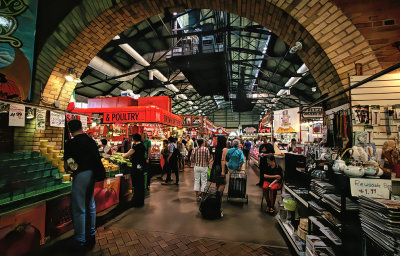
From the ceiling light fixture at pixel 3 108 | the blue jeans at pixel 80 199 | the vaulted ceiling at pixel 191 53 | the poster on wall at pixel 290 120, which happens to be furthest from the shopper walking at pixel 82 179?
the poster on wall at pixel 290 120

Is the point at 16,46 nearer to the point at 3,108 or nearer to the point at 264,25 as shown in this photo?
the point at 3,108

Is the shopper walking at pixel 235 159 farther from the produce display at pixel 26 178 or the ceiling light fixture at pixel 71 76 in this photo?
the ceiling light fixture at pixel 71 76

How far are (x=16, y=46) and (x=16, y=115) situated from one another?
143 centimetres

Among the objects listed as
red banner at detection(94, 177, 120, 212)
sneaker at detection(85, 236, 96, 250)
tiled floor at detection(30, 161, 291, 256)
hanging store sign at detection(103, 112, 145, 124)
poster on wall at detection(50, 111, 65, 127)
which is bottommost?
tiled floor at detection(30, 161, 291, 256)

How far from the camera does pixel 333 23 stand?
285 centimetres

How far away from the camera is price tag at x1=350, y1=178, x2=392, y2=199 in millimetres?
1574

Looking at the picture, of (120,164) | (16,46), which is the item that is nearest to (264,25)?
(120,164)

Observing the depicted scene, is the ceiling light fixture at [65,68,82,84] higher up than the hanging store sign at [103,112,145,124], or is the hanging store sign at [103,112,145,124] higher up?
the ceiling light fixture at [65,68,82,84]

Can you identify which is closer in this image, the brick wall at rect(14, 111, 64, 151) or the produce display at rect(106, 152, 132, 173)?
the brick wall at rect(14, 111, 64, 151)

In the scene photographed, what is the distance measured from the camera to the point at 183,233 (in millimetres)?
3045

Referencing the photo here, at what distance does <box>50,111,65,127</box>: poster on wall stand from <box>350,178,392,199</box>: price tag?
16.8 feet

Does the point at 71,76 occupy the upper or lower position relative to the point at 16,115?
upper

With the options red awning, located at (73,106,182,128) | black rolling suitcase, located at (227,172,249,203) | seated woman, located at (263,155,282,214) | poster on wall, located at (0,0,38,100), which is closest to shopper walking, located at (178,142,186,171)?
red awning, located at (73,106,182,128)

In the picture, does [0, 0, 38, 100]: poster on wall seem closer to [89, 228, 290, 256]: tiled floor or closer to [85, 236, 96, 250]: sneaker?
[85, 236, 96, 250]: sneaker
